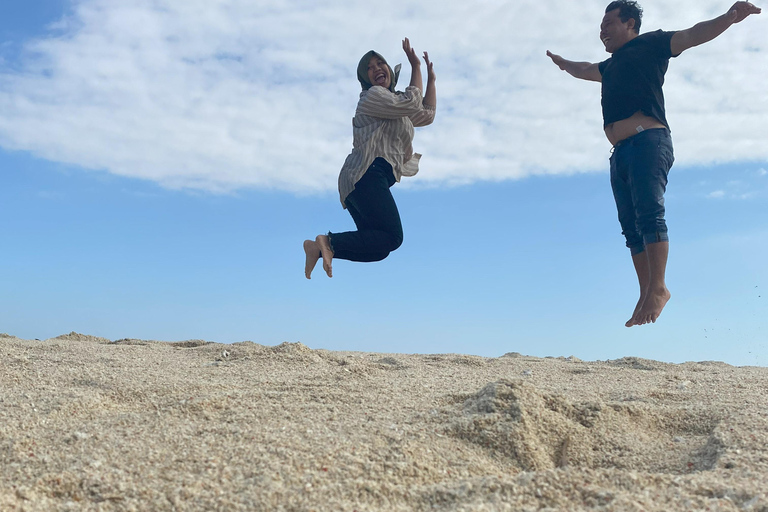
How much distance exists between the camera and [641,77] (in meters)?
3.38

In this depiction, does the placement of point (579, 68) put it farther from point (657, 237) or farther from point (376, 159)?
point (376, 159)

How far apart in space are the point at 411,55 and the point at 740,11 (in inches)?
67.5

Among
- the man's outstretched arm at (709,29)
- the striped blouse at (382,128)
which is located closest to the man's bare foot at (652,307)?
the man's outstretched arm at (709,29)

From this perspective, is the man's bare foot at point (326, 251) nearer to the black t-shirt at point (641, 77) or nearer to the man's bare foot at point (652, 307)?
the man's bare foot at point (652, 307)

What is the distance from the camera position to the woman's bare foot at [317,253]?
330 centimetres

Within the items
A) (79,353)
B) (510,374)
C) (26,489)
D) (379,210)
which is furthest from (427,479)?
(79,353)

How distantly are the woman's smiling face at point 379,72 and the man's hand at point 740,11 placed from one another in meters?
1.81

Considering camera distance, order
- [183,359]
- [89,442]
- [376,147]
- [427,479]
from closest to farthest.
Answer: [427,479] < [89,442] < [376,147] < [183,359]

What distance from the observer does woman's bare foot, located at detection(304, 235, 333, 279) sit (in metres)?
3.30

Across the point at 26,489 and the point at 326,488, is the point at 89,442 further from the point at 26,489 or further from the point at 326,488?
the point at 326,488

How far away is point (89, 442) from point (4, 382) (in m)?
1.34

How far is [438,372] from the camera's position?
11.6ft

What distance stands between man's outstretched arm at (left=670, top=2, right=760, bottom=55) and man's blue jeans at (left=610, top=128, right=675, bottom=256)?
47 cm

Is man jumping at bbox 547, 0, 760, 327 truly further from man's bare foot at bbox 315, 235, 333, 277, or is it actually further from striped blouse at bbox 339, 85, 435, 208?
man's bare foot at bbox 315, 235, 333, 277
